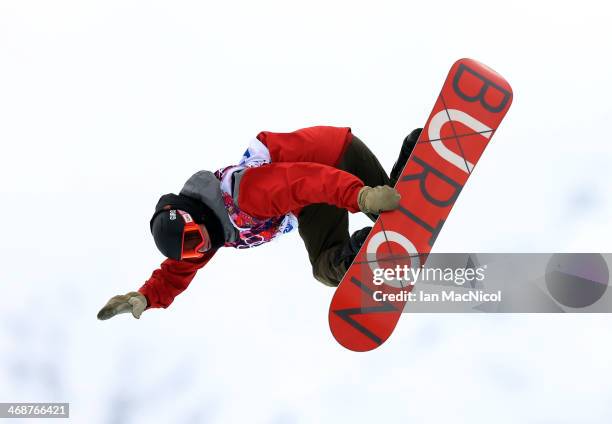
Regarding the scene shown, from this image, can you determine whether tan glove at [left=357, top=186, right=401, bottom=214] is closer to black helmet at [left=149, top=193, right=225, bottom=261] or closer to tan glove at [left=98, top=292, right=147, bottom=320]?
black helmet at [left=149, top=193, right=225, bottom=261]

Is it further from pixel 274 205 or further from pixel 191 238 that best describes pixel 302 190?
pixel 191 238

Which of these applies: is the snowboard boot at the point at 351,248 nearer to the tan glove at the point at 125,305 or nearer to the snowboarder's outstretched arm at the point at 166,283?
the snowboarder's outstretched arm at the point at 166,283

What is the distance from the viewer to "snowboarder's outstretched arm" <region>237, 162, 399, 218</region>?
2570mm

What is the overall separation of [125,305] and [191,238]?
0.52 metres

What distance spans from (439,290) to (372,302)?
46 cm

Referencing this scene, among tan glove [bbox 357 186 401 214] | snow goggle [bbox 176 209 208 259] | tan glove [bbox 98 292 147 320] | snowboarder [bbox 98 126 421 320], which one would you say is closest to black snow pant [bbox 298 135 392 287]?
snowboarder [bbox 98 126 421 320]

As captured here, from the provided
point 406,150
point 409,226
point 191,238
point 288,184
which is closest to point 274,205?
point 288,184

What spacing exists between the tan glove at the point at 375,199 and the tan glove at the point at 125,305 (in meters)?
1.26

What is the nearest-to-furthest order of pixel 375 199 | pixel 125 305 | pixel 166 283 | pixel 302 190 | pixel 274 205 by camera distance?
pixel 375 199 → pixel 302 190 → pixel 274 205 → pixel 125 305 → pixel 166 283

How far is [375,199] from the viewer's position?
8.34 ft

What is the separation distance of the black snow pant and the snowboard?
0.35 m

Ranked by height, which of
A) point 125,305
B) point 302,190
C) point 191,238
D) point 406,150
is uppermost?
point 406,150

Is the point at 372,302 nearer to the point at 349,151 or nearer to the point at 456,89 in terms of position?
the point at 349,151

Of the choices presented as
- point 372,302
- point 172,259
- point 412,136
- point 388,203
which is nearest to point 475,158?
point 412,136
